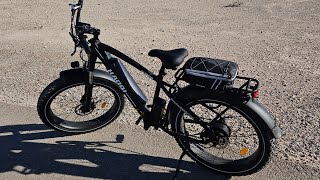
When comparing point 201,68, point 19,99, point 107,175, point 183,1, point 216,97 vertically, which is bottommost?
point 107,175

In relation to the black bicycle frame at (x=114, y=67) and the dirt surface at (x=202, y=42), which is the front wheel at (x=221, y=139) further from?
the dirt surface at (x=202, y=42)

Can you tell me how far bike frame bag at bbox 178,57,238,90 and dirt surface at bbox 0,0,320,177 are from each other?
1.29 m

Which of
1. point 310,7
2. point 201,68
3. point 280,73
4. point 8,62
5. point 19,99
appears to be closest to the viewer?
point 201,68

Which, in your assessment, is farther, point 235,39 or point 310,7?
point 310,7

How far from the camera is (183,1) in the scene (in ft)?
36.0

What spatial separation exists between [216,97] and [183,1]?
314 inches

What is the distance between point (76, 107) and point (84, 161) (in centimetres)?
69

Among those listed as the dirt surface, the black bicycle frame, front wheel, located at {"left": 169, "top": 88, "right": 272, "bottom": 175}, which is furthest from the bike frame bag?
the dirt surface

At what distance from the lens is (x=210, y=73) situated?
3.34 metres

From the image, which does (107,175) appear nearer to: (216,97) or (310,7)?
(216,97)

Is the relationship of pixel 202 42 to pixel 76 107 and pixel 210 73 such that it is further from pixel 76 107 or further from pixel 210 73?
pixel 210 73

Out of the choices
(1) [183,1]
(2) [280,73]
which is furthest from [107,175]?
(1) [183,1]

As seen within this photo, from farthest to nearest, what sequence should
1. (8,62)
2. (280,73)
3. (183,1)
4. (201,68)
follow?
(183,1), (8,62), (280,73), (201,68)

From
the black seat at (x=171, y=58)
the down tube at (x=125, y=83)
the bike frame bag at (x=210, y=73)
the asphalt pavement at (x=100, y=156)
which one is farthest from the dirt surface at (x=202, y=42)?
the black seat at (x=171, y=58)
